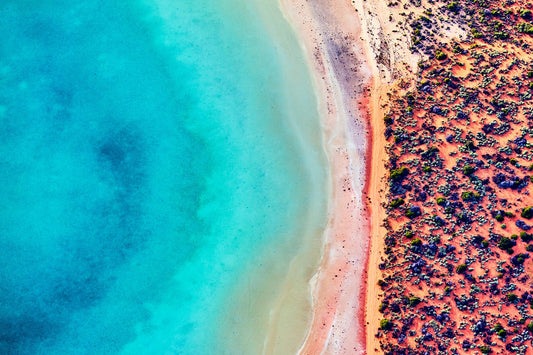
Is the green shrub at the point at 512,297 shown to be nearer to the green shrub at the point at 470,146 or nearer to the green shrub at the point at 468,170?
the green shrub at the point at 468,170

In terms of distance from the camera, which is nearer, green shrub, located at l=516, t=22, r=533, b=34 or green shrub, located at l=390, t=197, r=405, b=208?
green shrub, located at l=390, t=197, r=405, b=208

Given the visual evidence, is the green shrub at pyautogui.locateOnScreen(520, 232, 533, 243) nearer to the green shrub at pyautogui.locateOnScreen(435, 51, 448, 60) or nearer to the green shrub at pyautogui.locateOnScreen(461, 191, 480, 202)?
the green shrub at pyautogui.locateOnScreen(461, 191, 480, 202)

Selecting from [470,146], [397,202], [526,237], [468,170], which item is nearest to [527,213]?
[526,237]

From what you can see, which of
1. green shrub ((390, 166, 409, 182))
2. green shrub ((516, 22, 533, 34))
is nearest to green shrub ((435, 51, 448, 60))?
green shrub ((516, 22, 533, 34))

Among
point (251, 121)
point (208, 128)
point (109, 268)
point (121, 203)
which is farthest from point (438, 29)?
point (109, 268)

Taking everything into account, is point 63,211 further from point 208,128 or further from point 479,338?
point 479,338

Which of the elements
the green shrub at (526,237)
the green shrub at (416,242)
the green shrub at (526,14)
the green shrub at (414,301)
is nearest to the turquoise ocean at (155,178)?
the green shrub at (416,242)
